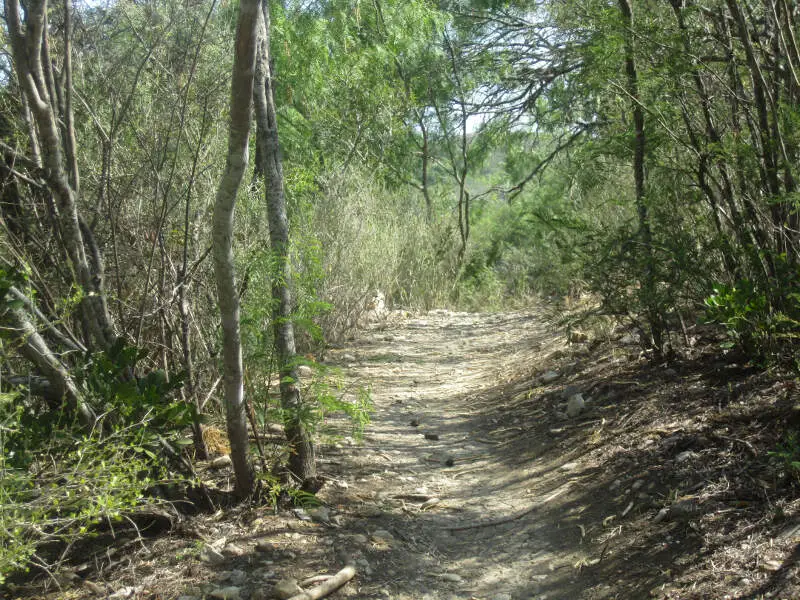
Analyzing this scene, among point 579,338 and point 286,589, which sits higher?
point 579,338

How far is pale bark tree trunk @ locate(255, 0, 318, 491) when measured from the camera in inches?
148

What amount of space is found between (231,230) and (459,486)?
85.2 inches

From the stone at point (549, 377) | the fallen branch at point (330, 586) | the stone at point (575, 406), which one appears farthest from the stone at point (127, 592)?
the stone at point (549, 377)

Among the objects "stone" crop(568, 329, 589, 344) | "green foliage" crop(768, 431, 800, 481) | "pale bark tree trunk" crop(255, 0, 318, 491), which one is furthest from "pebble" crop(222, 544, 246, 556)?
"stone" crop(568, 329, 589, 344)

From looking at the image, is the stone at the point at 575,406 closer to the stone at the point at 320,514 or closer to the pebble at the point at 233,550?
the stone at the point at 320,514

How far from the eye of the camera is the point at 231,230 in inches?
Result: 127

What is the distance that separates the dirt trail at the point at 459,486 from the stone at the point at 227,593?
0.53 meters

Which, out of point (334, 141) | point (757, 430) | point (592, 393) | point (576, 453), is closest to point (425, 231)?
point (334, 141)

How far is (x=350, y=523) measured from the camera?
3793 millimetres

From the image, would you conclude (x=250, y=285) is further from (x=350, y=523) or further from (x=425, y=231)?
(x=425, y=231)

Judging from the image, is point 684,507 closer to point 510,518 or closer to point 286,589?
point 510,518

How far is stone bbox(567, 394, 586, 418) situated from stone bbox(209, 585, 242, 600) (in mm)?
2715

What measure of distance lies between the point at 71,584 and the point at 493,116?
10446 millimetres

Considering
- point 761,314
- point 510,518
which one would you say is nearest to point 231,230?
point 510,518
